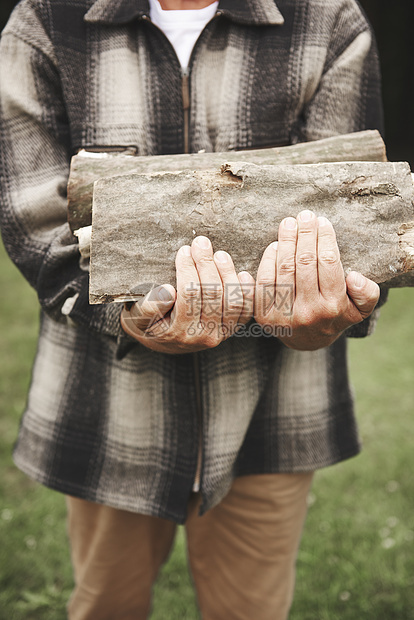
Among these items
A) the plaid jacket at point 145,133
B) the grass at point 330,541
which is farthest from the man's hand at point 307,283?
the grass at point 330,541

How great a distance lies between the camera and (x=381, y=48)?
8.88m

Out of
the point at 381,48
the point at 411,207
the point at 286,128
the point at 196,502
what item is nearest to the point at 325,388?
the point at 196,502

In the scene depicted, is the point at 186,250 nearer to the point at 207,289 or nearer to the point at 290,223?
the point at 207,289

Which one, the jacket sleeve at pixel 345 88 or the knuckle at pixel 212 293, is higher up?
the jacket sleeve at pixel 345 88

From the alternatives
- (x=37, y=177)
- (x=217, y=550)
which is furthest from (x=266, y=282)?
(x=217, y=550)

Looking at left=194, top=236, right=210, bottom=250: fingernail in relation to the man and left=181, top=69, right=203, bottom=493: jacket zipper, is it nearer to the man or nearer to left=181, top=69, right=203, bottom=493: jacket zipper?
the man

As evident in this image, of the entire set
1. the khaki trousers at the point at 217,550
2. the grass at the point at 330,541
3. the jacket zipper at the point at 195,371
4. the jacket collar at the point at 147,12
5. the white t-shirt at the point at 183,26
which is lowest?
the grass at the point at 330,541

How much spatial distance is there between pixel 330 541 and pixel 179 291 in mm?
2183

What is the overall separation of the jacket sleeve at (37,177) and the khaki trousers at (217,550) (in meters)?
0.74

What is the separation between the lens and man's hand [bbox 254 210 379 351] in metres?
1.21

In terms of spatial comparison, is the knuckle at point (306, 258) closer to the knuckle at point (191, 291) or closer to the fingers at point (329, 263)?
the fingers at point (329, 263)

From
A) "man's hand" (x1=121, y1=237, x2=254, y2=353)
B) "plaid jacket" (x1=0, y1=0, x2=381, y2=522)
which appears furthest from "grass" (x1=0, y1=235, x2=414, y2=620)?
"man's hand" (x1=121, y1=237, x2=254, y2=353)

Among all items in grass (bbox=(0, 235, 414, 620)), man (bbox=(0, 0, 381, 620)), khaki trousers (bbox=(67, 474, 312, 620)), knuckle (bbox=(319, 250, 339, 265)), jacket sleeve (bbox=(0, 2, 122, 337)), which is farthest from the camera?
grass (bbox=(0, 235, 414, 620))

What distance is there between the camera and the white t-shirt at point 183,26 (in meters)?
1.52
